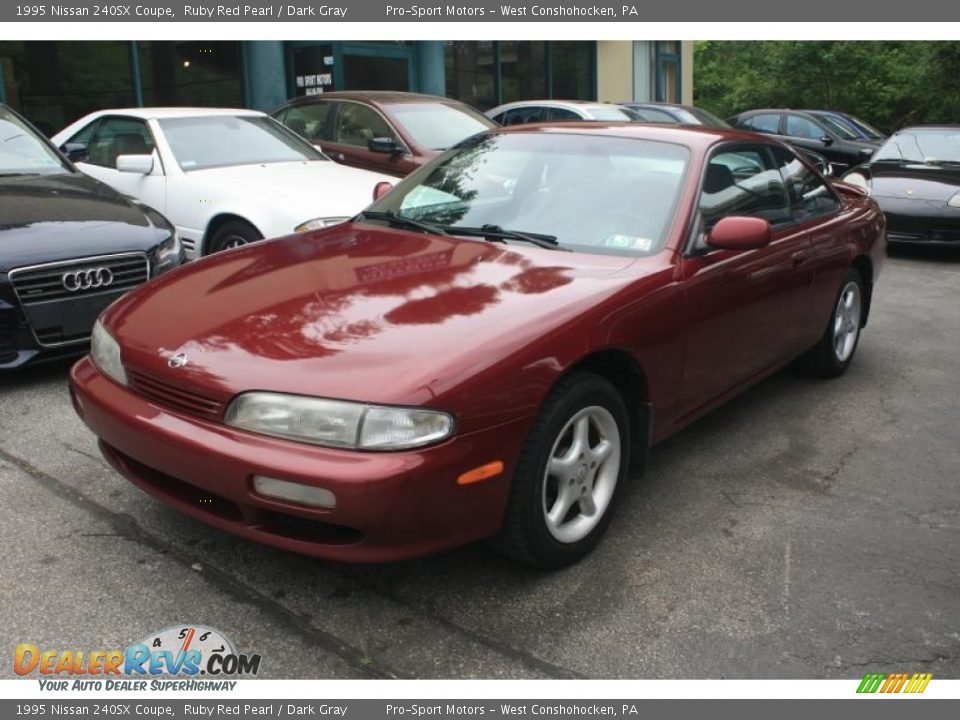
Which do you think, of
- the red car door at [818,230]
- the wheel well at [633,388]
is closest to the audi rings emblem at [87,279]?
the wheel well at [633,388]

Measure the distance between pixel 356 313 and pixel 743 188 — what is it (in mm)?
2103

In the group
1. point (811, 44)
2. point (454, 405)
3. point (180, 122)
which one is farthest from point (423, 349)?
point (811, 44)

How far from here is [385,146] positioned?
845 centimetres

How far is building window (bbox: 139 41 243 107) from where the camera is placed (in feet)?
42.6

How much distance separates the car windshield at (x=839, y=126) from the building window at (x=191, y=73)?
9315 mm

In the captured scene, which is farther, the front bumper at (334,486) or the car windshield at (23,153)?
the car windshield at (23,153)

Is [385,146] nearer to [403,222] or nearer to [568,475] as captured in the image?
[403,222]

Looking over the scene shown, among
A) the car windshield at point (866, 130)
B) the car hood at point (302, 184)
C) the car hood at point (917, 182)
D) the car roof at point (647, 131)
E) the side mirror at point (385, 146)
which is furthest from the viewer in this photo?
the car windshield at point (866, 130)

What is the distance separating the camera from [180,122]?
7.29 m

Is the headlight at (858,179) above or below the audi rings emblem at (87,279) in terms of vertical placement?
below

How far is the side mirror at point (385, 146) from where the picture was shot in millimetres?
8438

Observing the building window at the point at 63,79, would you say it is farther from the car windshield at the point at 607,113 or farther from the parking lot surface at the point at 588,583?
the parking lot surface at the point at 588,583

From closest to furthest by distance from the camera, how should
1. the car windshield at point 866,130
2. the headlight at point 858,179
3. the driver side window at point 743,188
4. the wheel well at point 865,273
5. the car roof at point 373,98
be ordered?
the driver side window at point 743,188 → the wheel well at point 865,273 → the car roof at point 373,98 → the headlight at point 858,179 → the car windshield at point 866,130
